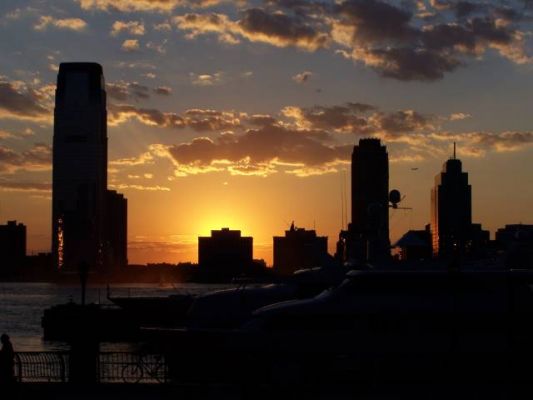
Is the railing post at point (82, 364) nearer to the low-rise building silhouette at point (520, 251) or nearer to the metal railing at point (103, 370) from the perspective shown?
the metal railing at point (103, 370)

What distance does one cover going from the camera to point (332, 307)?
32.6 metres

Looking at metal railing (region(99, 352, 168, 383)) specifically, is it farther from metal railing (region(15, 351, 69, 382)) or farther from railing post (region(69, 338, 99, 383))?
metal railing (region(15, 351, 69, 382))

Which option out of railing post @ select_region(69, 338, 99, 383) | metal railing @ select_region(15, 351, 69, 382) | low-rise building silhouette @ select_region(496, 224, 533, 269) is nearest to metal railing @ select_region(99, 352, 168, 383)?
railing post @ select_region(69, 338, 99, 383)

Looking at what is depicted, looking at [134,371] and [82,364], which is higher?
[82,364]

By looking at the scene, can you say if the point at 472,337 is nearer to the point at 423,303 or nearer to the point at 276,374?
the point at 423,303

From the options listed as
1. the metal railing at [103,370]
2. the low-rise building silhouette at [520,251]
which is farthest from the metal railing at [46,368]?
the low-rise building silhouette at [520,251]

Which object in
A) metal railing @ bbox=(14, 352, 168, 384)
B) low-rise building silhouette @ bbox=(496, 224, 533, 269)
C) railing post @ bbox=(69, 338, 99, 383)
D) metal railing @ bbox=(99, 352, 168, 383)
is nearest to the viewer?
railing post @ bbox=(69, 338, 99, 383)

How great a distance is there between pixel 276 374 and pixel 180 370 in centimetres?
840

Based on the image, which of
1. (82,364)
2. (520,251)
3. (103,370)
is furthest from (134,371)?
(520,251)

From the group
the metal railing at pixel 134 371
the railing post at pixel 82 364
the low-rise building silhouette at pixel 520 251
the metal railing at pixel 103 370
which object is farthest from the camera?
the low-rise building silhouette at pixel 520 251

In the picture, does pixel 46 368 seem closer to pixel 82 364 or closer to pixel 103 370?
pixel 103 370

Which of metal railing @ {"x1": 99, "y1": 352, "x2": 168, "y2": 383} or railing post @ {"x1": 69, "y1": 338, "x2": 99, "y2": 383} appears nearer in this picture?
railing post @ {"x1": 69, "y1": 338, "x2": 99, "y2": 383}

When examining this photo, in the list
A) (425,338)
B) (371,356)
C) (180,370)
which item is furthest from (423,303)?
(180,370)

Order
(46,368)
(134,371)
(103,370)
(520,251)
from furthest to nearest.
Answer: (520,251), (46,368), (103,370), (134,371)
